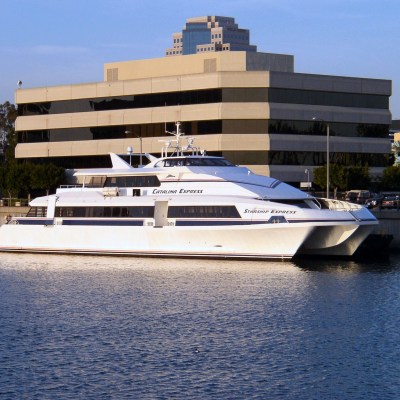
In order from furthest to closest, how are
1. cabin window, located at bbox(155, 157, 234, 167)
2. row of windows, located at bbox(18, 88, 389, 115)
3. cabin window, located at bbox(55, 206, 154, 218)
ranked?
row of windows, located at bbox(18, 88, 389, 115)
cabin window, located at bbox(155, 157, 234, 167)
cabin window, located at bbox(55, 206, 154, 218)

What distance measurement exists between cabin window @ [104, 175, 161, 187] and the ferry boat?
0.21ft

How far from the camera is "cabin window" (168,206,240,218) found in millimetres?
57156

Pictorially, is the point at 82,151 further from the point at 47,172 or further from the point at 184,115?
the point at 184,115

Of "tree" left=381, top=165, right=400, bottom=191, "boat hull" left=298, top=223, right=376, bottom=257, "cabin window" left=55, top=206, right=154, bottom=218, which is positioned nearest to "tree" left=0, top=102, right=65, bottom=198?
"tree" left=381, top=165, right=400, bottom=191

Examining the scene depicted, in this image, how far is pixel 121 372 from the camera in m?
31.3

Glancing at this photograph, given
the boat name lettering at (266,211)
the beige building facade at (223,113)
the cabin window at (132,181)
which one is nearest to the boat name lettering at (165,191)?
the cabin window at (132,181)

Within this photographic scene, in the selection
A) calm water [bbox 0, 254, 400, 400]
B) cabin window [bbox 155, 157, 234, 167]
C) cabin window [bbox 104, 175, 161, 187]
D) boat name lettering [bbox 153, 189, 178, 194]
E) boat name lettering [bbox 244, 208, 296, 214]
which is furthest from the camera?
cabin window [bbox 104, 175, 161, 187]

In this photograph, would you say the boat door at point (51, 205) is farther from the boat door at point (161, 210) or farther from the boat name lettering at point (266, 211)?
the boat name lettering at point (266, 211)

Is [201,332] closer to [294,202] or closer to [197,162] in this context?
[294,202]

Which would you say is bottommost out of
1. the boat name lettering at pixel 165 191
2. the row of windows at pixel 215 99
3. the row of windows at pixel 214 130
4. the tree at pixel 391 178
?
the boat name lettering at pixel 165 191

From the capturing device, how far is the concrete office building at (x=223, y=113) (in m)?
96.6

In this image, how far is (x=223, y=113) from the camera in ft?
315

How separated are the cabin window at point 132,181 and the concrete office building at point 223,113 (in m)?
31.0

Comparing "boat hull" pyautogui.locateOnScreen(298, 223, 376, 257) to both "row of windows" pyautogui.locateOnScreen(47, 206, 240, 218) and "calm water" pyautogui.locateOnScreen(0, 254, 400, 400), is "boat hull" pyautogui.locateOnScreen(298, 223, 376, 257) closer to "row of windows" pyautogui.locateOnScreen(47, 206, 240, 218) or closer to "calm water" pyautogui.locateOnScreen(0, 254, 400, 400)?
"calm water" pyautogui.locateOnScreen(0, 254, 400, 400)
